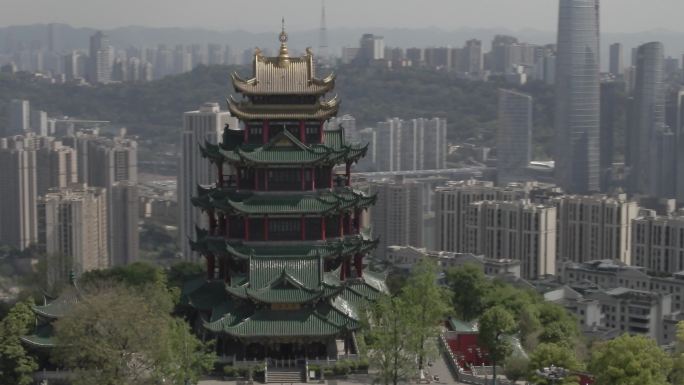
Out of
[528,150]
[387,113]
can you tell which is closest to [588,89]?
[528,150]

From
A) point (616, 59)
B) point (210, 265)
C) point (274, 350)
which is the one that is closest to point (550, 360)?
point (274, 350)

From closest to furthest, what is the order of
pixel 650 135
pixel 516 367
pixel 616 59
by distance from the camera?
pixel 516 367, pixel 650 135, pixel 616 59

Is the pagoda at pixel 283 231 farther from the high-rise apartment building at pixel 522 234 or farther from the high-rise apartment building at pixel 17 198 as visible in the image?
the high-rise apartment building at pixel 17 198

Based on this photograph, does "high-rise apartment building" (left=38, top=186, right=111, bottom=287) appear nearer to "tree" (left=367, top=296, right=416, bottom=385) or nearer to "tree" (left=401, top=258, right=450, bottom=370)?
"tree" (left=401, top=258, right=450, bottom=370)

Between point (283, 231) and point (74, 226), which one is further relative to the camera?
point (74, 226)

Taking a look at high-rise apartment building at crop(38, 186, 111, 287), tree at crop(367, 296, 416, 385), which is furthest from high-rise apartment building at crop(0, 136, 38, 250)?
tree at crop(367, 296, 416, 385)

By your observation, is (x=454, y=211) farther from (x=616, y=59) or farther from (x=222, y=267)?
(x=616, y=59)
